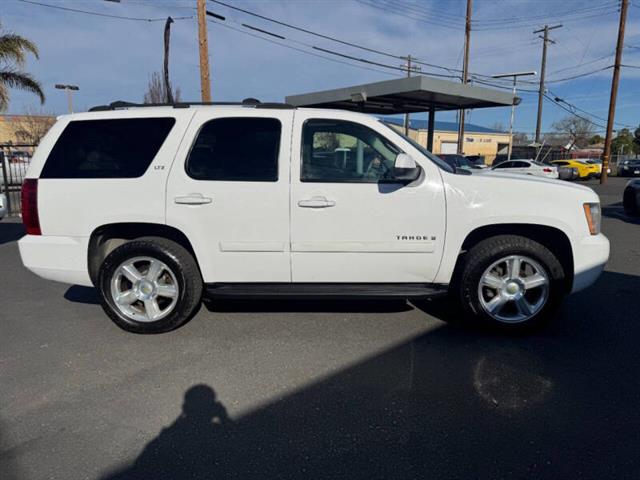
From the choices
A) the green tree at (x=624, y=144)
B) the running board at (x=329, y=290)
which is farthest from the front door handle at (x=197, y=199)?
the green tree at (x=624, y=144)

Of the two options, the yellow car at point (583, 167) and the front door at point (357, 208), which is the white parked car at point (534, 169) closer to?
the yellow car at point (583, 167)

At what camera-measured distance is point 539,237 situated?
3.98 meters

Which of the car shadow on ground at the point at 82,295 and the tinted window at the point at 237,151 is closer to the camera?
the tinted window at the point at 237,151

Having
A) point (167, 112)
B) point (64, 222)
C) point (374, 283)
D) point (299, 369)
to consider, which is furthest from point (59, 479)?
point (167, 112)

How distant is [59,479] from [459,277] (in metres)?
3.22

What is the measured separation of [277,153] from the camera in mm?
3736

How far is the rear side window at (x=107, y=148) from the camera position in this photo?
377 centimetres

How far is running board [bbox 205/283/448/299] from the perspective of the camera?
3783mm

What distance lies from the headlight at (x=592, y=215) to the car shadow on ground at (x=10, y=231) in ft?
30.5

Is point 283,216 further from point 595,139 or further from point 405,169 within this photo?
point 595,139

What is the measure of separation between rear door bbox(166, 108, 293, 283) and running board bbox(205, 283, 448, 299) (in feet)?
0.26

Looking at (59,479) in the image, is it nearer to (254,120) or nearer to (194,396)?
(194,396)

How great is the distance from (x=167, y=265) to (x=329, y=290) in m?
1.45

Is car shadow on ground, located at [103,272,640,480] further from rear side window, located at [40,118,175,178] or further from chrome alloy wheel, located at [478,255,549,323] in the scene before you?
rear side window, located at [40,118,175,178]
